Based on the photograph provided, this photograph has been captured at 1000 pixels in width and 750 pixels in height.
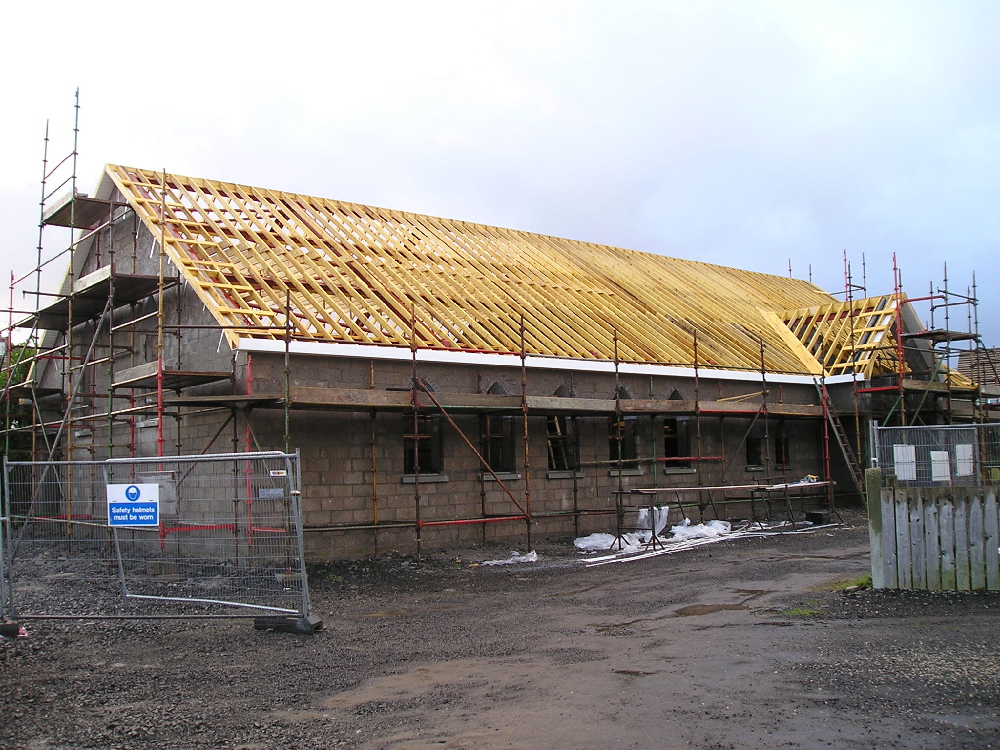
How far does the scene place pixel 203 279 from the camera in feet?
52.9

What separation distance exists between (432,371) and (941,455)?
352 inches

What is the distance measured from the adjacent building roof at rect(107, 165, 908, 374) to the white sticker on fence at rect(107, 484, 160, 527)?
181 inches

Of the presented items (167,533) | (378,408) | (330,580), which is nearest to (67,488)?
(167,533)

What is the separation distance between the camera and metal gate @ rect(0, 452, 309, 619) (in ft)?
33.4

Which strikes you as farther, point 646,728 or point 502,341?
point 502,341

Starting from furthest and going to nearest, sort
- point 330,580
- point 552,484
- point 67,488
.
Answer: point 552,484, point 330,580, point 67,488

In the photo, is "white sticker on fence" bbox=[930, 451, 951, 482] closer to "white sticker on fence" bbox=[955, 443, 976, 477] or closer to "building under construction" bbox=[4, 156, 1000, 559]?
"white sticker on fence" bbox=[955, 443, 976, 477]

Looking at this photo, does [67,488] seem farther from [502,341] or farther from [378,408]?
[502,341]

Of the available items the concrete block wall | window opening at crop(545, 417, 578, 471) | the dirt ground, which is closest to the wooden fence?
the dirt ground

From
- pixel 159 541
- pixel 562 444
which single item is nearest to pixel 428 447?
pixel 562 444

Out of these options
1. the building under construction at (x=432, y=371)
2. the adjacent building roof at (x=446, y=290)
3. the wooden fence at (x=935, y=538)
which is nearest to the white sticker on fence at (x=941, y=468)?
the wooden fence at (x=935, y=538)

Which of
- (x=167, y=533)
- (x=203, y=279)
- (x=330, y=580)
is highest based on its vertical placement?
(x=203, y=279)

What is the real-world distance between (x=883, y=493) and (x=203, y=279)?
1145cm

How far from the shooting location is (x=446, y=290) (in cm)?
1994
